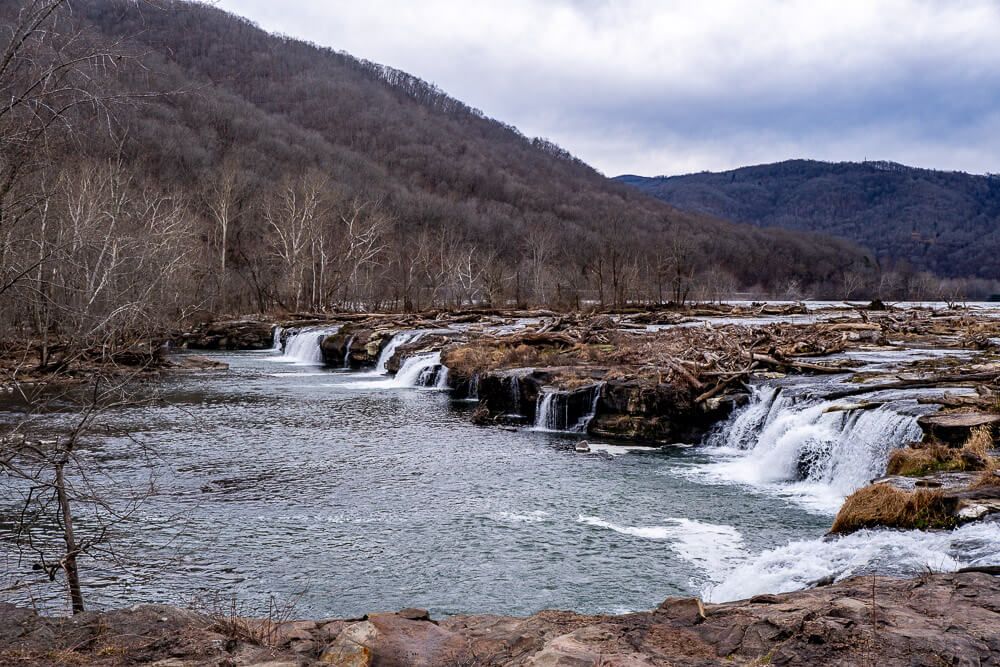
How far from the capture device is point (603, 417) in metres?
19.0

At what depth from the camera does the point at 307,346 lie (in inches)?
1512

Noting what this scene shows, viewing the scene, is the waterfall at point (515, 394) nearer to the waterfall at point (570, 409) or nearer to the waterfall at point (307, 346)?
the waterfall at point (570, 409)

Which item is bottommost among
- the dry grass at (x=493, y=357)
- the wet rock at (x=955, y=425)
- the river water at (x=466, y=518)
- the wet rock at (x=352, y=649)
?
the river water at (x=466, y=518)

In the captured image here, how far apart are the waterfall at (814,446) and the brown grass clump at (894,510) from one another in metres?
3.12

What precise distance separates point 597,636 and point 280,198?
216 feet

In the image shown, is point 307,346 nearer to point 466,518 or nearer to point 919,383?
point 466,518

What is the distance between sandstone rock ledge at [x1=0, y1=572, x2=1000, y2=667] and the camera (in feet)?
16.3

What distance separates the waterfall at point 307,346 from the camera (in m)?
37.4

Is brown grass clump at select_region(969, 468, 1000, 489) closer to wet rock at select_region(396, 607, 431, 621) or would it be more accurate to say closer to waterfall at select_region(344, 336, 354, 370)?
wet rock at select_region(396, 607, 431, 621)

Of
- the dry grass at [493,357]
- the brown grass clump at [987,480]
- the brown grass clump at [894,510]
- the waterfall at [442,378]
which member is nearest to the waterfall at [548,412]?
the dry grass at [493,357]

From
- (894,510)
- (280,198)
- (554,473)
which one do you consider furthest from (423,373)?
(280,198)

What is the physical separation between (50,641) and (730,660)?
4975 millimetres

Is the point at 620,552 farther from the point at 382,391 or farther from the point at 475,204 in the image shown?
the point at 475,204

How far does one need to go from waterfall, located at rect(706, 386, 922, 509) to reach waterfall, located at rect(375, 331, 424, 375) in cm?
1862
